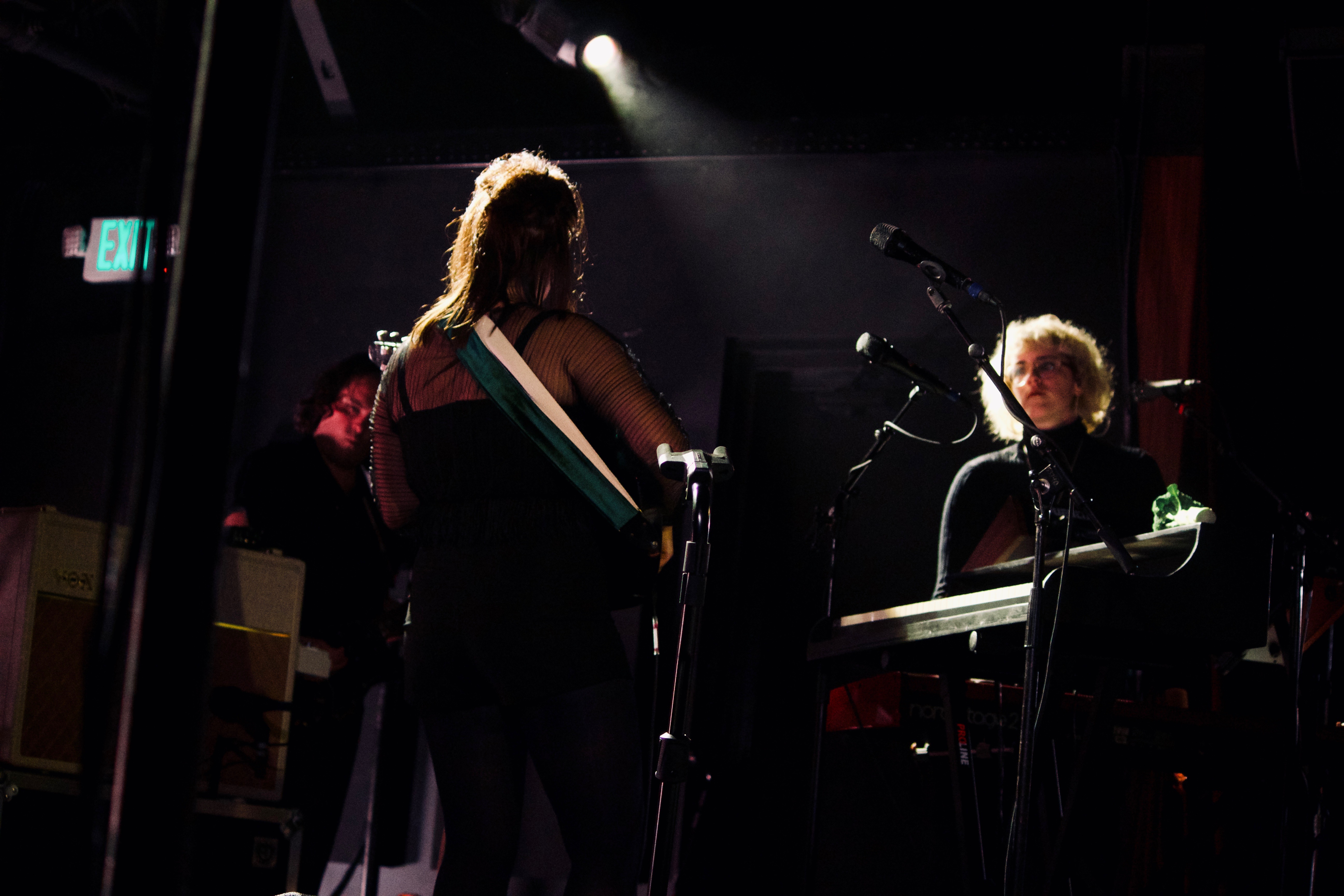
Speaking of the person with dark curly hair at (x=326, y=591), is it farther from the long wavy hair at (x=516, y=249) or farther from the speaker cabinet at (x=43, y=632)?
the long wavy hair at (x=516, y=249)

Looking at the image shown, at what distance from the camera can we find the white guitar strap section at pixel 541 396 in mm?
1612

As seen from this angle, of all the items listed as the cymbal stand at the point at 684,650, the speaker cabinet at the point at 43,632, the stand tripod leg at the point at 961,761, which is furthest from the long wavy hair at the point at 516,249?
the stand tripod leg at the point at 961,761

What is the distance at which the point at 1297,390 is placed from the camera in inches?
161

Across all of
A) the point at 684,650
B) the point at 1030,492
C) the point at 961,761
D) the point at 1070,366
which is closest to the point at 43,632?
the point at 684,650

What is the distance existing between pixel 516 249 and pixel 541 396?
0.33 m

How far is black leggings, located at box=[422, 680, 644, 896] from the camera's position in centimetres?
153

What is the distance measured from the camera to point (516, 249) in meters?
1.82

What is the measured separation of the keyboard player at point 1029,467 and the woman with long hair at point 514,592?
1.55m

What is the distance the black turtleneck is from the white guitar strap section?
Answer: 179cm

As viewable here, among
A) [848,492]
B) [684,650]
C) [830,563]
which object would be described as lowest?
[684,650]

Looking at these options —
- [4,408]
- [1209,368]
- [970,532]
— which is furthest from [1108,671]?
[4,408]

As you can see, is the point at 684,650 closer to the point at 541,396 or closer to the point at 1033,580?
the point at 541,396

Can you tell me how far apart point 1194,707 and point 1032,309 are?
1.84m

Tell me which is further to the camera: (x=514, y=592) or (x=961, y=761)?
(x=961, y=761)
